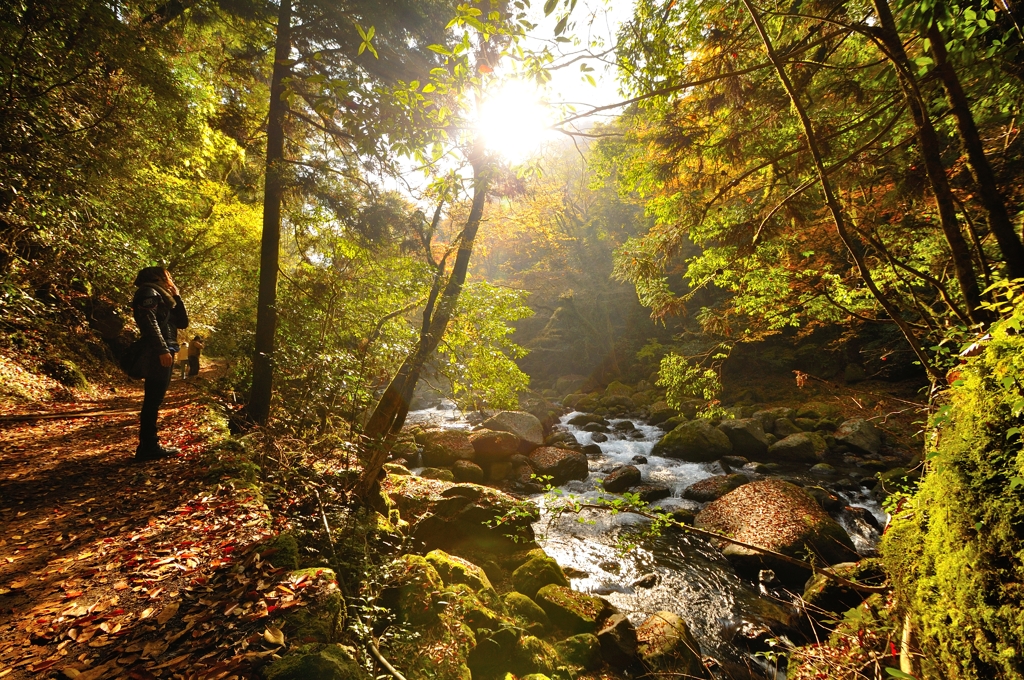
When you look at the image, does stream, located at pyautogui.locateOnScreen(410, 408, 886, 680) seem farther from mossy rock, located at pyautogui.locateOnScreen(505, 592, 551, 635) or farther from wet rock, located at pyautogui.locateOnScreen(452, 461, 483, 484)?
wet rock, located at pyautogui.locateOnScreen(452, 461, 483, 484)

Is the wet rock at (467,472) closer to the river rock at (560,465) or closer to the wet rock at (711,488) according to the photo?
the river rock at (560,465)

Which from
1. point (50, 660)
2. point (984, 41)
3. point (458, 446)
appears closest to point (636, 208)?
point (458, 446)

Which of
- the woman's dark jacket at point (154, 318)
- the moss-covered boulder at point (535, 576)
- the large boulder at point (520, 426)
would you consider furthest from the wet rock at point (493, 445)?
the woman's dark jacket at point (154, 318)

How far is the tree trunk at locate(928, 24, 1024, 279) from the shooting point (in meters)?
2.28

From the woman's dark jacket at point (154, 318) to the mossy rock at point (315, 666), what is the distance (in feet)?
12.5

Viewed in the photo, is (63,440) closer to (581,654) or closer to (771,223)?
(581,654)

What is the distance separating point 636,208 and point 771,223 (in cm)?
2592

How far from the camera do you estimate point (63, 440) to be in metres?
5.34

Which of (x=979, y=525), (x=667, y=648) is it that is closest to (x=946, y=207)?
(x=979, y=525)

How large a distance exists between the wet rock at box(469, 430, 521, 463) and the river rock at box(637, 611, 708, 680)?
6.32 metres

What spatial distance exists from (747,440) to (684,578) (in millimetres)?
7467

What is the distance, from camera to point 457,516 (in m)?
6.61

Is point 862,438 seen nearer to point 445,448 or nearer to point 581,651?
point 581,651

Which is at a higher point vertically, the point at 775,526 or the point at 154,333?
the point at 154,333
